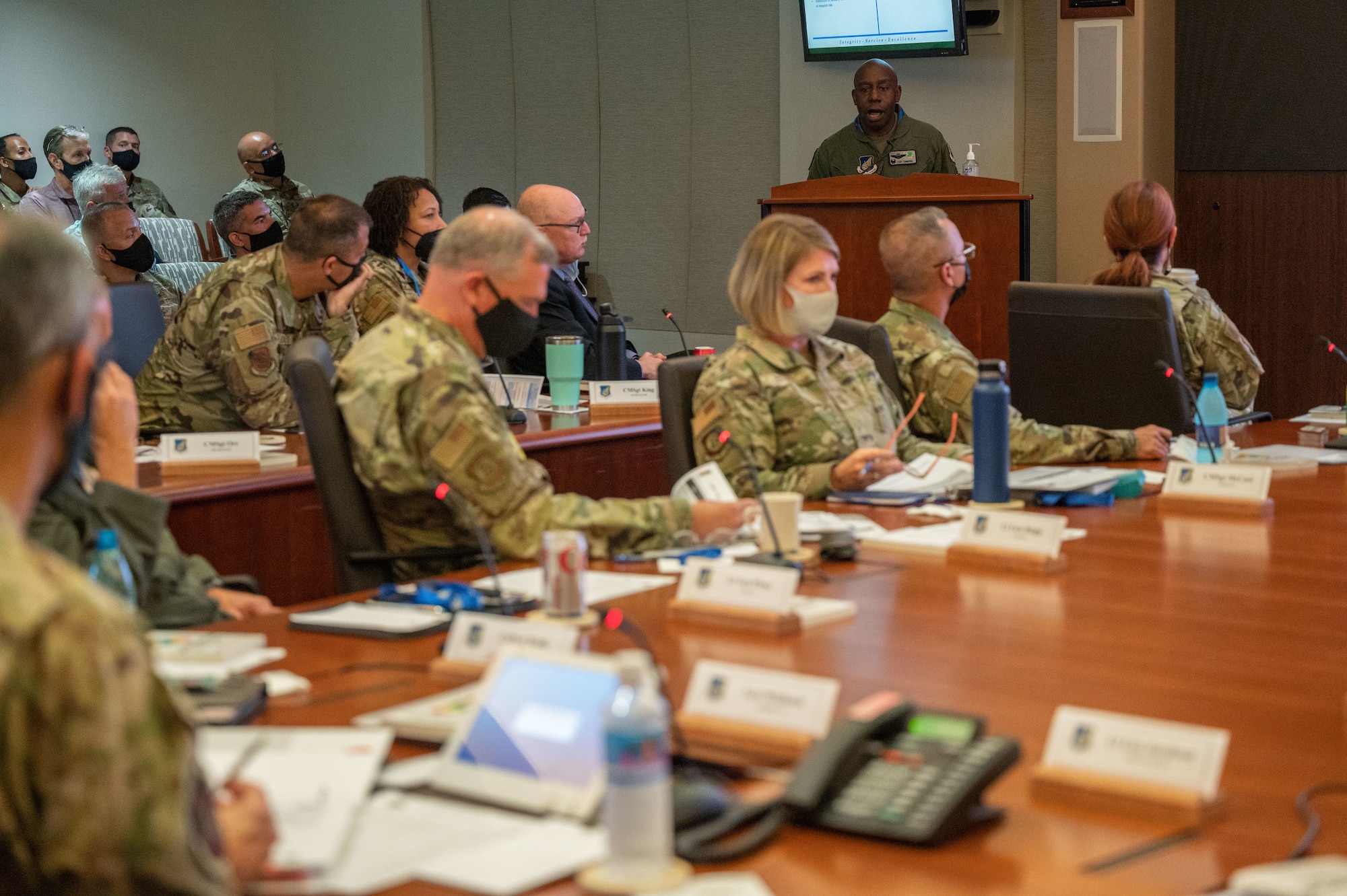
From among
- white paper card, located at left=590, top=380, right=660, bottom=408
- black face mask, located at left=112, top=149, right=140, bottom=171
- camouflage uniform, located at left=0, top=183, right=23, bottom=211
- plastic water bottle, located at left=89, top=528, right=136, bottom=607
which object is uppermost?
black face mask, located at left=112, top=149, right=140, bottom=171

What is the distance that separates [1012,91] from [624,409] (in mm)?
3858

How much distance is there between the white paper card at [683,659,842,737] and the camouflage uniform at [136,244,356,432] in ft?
9.02

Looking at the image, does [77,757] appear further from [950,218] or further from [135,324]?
[950,218]

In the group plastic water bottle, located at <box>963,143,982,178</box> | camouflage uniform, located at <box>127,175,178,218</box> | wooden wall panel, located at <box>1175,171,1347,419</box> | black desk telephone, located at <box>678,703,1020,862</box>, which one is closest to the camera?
black desk telephone, located at <box>678,703,1020,862</box>

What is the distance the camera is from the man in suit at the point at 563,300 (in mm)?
5047

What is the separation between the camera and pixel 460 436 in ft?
8.58

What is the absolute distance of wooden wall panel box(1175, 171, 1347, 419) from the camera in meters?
6.79

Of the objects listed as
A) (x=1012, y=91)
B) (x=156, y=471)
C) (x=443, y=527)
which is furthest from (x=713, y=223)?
(x=443, y=527)

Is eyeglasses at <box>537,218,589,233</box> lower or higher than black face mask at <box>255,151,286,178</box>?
lower

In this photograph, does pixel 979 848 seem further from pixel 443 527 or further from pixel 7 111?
pixel 7 111

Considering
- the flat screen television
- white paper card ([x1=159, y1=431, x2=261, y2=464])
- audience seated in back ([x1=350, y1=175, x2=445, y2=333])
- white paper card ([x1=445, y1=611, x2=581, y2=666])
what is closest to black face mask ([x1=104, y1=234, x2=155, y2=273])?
audience seated in back ([x1=350, y1=175, x2=445, y2=333])

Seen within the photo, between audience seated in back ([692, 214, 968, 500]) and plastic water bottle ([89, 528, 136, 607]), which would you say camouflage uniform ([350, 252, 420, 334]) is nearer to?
audience seated in back ([692, 214, 968, 500])

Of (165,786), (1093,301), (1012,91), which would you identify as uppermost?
(1012,91)

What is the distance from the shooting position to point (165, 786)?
3.36 feet
